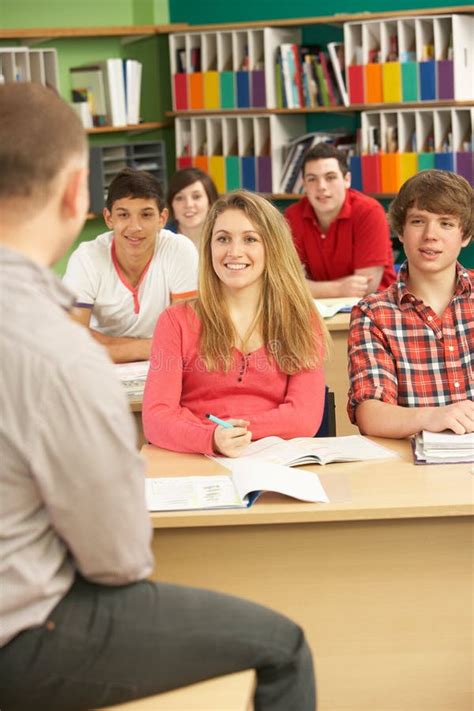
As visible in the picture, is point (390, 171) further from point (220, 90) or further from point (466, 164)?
point (220, 90)

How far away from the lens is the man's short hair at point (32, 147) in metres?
1.40

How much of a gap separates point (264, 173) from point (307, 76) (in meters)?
0.61

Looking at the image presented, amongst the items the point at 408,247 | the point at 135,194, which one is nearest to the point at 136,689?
the point at 408,247

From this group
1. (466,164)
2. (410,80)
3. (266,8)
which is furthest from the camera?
(266,8)

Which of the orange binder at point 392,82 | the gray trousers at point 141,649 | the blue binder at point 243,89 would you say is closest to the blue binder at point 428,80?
the orange binder at point 392,82

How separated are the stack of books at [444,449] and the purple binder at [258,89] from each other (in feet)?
13.7

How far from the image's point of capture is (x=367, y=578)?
2.24 metres

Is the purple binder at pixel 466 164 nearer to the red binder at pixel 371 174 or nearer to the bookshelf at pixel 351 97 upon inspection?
the bookshelf at pixel 351 97

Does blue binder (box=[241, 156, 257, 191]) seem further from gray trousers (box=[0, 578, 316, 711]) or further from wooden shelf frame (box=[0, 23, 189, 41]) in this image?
gray trousers (box=[0, 578, 316, 711])

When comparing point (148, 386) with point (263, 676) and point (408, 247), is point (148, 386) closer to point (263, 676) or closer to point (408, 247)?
point (408, 247)

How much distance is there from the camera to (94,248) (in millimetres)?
3857

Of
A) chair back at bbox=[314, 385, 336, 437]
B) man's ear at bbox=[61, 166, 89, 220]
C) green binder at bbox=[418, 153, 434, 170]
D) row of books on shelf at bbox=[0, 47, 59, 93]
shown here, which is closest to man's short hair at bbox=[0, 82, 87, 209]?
man's ear at bbox=[61, 166, 89, 220]

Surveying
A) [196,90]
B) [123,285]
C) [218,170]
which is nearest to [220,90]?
[196,90]

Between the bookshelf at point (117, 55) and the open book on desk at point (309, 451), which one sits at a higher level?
the bookshelf at point (117, 55)
